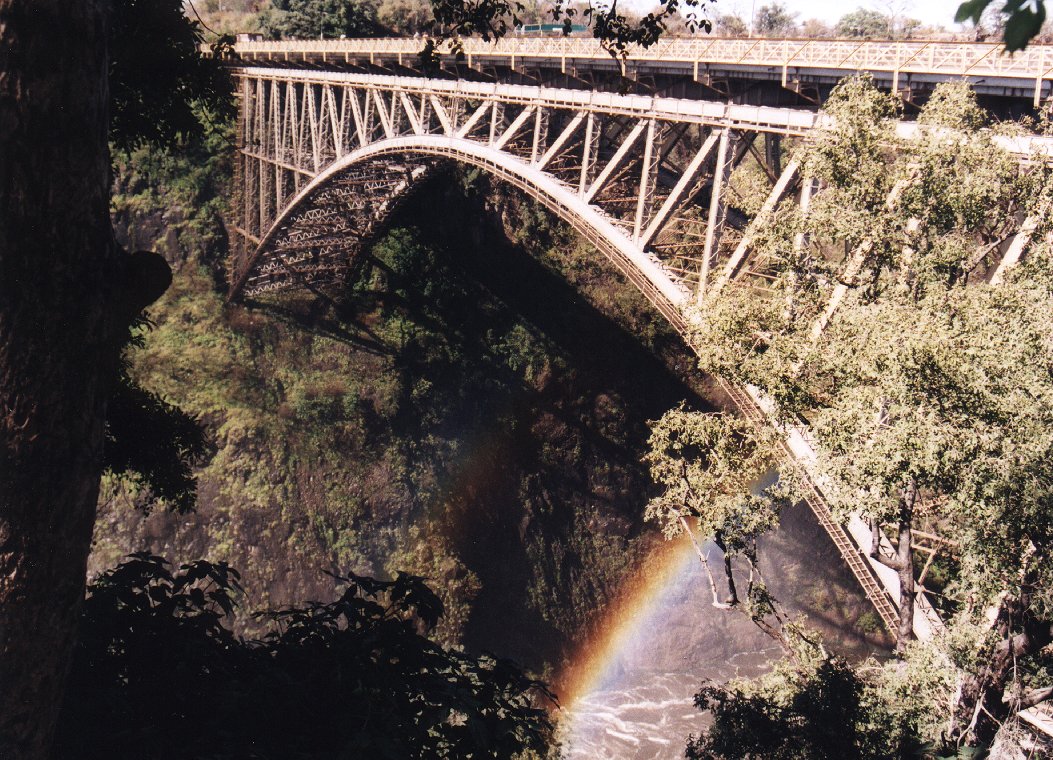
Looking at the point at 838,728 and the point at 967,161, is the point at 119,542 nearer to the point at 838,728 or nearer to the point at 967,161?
the point at 838,728

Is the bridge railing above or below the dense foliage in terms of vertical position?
above

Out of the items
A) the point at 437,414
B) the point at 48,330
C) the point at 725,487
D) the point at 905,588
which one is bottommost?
the point at 437,414

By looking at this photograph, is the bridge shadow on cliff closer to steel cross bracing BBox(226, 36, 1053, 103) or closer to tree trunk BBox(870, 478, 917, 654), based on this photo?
steel cross bracing BBox(226, 36, 1053, 103)

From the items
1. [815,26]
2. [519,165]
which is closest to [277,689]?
[519,165]

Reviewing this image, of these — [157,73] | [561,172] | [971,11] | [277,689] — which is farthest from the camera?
[561,172]

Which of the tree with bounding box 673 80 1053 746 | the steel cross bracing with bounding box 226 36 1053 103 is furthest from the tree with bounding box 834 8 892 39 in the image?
the tree with bounding box 673 80 1053 746

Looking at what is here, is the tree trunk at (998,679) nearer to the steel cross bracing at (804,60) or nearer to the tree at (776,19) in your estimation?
the steel cross bracing at (804,60)

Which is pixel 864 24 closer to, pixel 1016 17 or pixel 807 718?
pixel 807 718
